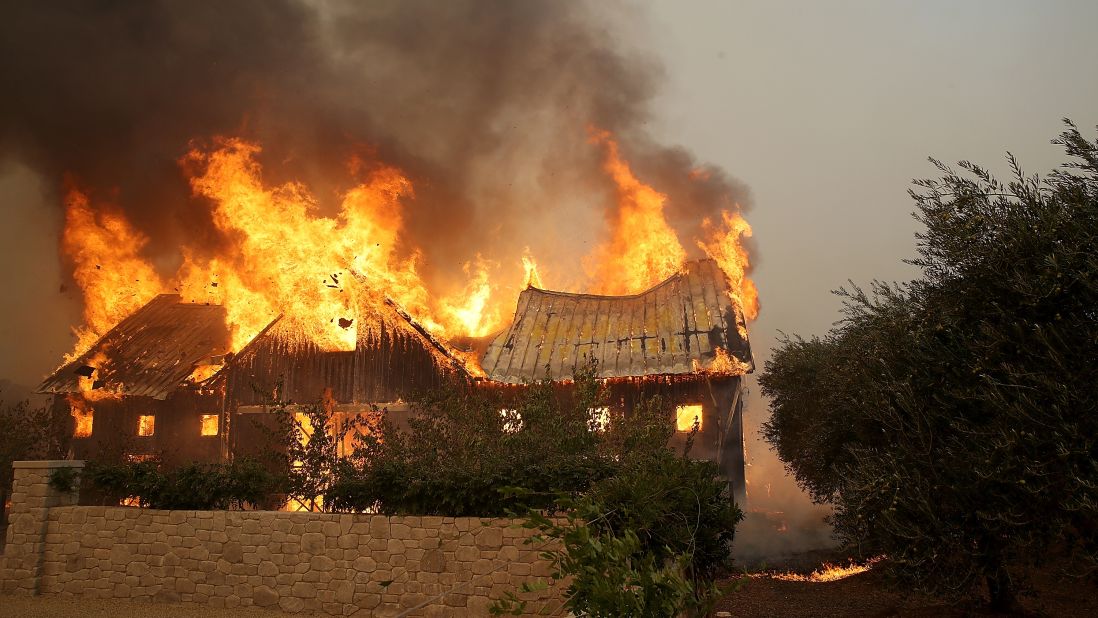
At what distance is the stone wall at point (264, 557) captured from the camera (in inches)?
455

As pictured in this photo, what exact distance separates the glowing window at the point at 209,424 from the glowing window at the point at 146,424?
253 cm

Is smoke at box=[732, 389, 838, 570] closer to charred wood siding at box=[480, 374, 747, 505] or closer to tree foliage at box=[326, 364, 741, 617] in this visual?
charred wood siding at box=[480, 374, 747, 505]

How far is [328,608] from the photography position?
1221 centimetres

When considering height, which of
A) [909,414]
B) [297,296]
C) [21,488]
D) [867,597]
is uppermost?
[297,296]

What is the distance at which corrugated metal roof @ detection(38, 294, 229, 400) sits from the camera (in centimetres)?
2955

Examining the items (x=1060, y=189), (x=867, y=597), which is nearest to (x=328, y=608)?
(x=867, y=597)

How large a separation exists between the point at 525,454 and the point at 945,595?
6520 mm

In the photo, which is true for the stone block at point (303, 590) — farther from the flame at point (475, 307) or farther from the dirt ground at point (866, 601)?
the flame at point (475, 307)

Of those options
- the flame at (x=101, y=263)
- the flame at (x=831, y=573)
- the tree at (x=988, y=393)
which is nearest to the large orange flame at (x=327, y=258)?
the flame at (x=101, y=263)

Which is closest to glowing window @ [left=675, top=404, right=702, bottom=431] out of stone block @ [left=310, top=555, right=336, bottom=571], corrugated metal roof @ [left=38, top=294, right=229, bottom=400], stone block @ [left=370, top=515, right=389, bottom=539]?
stone block @ [left=370, top=515, right=389, bottom=539]

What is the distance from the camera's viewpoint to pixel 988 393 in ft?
28.2

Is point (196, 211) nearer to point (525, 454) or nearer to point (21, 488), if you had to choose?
point (21, 488)

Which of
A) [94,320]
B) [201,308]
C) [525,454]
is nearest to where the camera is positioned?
[525,454]

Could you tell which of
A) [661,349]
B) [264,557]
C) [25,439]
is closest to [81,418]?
[25,439]
